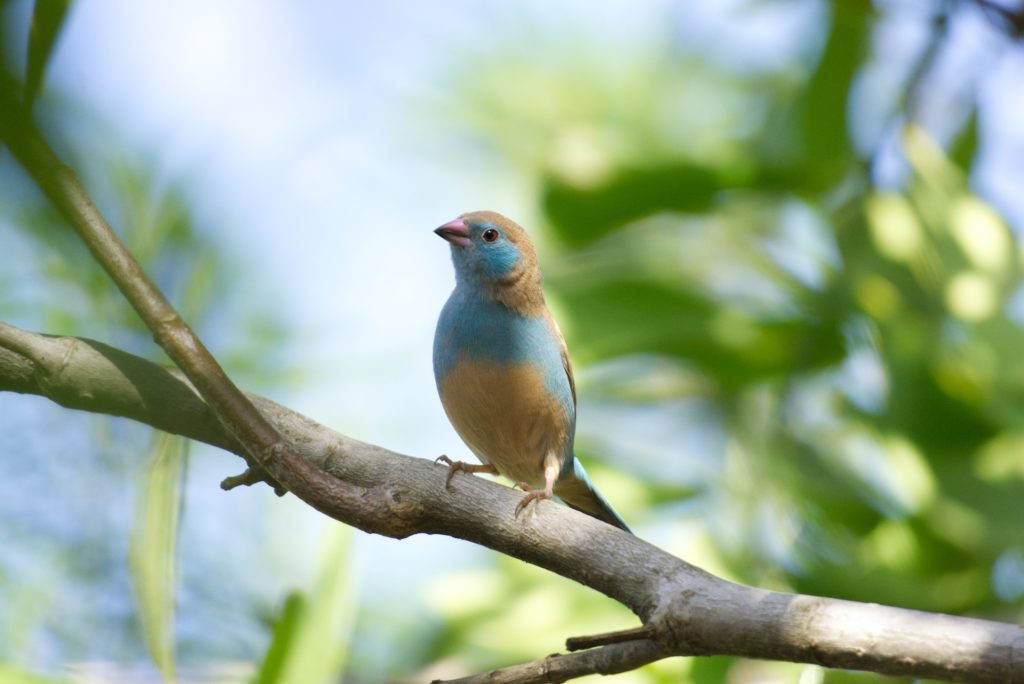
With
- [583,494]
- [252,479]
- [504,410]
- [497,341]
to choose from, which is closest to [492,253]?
[497,341]

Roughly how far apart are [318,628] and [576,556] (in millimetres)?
726

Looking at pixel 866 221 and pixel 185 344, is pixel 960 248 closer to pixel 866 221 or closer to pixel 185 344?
pixel 866 221

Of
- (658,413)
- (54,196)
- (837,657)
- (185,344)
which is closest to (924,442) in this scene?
(658,413)

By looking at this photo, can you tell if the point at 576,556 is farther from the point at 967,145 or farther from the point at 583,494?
the point at 967,145

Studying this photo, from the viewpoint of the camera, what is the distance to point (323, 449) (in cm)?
141

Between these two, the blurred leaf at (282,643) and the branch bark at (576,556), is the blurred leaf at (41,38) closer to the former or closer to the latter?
the branch bark at (576,556)

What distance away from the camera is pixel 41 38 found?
0.75 metres

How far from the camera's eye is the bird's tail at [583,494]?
2605mm

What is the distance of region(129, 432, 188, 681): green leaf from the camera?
1.13 metres

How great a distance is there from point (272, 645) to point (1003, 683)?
113 cm

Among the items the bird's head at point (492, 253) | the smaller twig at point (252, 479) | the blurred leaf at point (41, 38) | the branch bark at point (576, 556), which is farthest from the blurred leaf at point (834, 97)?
the blurred leaf at point (41, 38)

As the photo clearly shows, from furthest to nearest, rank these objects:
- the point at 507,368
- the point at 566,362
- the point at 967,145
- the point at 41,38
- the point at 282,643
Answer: the point at 967,145
the point at 566,362
the point at 507,368
the point at 282,643
the point at 41,38

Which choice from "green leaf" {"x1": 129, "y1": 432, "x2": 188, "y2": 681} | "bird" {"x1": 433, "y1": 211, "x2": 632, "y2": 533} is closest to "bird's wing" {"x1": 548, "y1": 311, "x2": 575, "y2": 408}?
"bird" {"x1": 433, "y1": 211, "x2": 632, "y2": 533}

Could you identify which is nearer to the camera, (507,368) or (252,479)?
(252,479)
